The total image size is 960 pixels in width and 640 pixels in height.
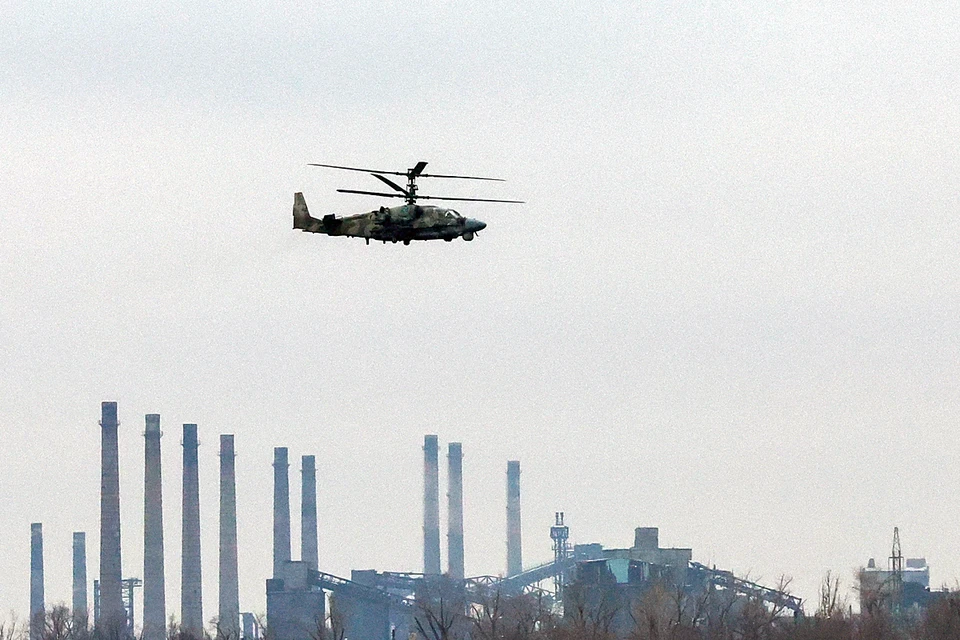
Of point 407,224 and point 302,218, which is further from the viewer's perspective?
point 302,218

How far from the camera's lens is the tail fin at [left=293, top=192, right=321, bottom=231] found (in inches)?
2926

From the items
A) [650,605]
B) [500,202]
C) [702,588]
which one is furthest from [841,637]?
[702,588]

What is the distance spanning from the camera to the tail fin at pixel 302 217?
74.3 meters

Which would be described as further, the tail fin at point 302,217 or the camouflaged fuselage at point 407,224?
the tail fin at point 302,217

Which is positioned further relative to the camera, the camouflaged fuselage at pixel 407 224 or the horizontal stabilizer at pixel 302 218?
the horizontal stabilizer at pixel 302 218

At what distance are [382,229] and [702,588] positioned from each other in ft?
432

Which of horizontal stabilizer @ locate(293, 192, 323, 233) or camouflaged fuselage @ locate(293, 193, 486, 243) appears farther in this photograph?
horizontal stabilizer @ locate(293, 192, 323, 233)

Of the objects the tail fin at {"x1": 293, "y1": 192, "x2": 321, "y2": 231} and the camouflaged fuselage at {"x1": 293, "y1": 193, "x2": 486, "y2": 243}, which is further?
the tail fin at {"x1": 293, "y1": 192, "x2": 321, "y2": 231}

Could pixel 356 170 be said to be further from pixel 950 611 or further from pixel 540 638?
pixel 950 611

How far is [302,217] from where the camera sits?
75.9m

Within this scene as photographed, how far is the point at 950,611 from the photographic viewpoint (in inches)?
4975

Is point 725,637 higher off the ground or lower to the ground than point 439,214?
lower

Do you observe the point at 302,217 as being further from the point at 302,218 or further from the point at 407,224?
the point at 407,224

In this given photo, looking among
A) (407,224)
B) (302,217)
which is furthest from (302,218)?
(407,224)
